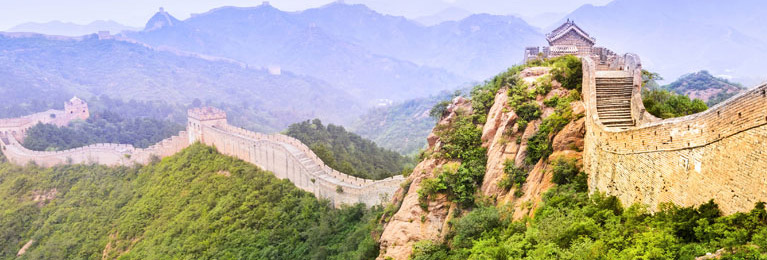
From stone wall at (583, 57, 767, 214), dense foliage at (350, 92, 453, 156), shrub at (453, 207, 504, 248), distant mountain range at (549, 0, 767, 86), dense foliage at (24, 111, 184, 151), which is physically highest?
distant mountain range at (549, 0, 767, 86)

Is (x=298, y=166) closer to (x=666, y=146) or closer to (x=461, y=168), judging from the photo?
(x=461, y=168)

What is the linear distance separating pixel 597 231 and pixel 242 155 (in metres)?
30.2

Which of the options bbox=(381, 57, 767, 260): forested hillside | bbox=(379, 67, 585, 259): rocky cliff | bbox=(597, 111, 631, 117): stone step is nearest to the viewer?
bbox=(381, 57, 767, 260): forested hillside

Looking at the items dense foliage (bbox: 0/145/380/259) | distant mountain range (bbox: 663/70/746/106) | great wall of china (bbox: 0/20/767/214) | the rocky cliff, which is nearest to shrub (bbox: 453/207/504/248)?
the rocky cliff

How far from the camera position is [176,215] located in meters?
32.1

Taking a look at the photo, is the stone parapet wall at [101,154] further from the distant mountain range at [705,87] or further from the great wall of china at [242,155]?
the distant mountain range at [705,87]

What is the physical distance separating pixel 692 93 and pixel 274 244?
3899 centimetres

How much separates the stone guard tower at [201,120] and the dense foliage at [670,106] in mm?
34361

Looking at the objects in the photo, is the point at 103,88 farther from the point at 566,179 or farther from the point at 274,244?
the point at 566,179

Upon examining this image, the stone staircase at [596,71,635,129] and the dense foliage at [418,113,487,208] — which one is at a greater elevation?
the stone staircase at [596,71,635,129]

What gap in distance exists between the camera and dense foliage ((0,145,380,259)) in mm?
26109

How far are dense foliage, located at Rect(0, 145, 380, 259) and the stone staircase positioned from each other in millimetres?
9815

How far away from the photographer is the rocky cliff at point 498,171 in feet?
42.5

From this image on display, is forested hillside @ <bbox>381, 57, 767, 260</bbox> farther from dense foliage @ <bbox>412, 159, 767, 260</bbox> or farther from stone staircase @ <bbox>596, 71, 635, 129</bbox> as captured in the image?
stone staircase @ <bbox>596, 71, 635, 129</bbox>
